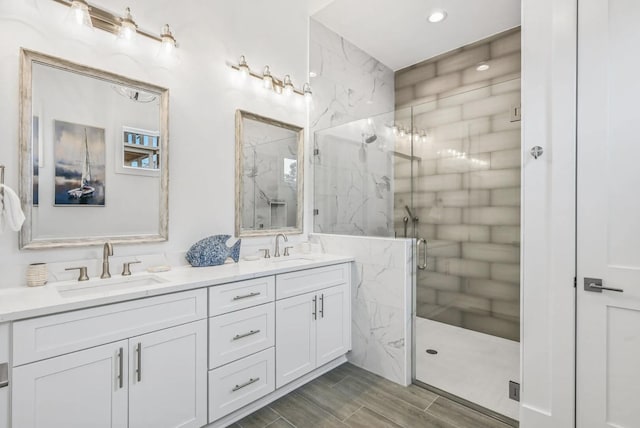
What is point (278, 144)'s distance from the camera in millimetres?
2777

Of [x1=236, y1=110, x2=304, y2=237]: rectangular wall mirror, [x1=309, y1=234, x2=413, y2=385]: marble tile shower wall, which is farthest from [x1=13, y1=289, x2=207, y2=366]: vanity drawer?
[x1=309, y1=234, x2=413, y2=385]: marble tile shower wall

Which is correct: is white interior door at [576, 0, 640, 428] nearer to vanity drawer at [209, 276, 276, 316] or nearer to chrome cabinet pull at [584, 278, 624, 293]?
chrome cabinet pull at [584, 278, 624, 293]

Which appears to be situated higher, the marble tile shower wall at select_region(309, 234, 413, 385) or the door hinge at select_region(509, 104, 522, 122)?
the door hinge at select_region(509, 104, 522, 122)

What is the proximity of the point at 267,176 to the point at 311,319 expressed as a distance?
1.25 meters

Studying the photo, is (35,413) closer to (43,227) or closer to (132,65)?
(43,227)

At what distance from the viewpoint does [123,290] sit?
1458 mm

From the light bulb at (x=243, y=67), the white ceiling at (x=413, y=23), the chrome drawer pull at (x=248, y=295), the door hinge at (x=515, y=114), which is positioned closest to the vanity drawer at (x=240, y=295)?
the chrome drawer pull at (x=248, y=295)

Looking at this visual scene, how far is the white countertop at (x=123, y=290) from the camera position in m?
1.21

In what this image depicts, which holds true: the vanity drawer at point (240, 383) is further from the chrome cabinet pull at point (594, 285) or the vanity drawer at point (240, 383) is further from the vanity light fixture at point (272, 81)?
the vanity light fixture at point (272, 81)

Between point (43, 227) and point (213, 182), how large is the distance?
1.01 meters

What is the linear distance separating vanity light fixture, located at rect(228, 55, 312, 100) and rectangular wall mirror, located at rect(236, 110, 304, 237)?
0.95ft

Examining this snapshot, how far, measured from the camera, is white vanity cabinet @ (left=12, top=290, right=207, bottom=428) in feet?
3.92

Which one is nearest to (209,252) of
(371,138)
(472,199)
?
(371,138)

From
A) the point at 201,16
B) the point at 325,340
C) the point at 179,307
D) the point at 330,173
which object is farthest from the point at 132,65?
the point at 325,340
